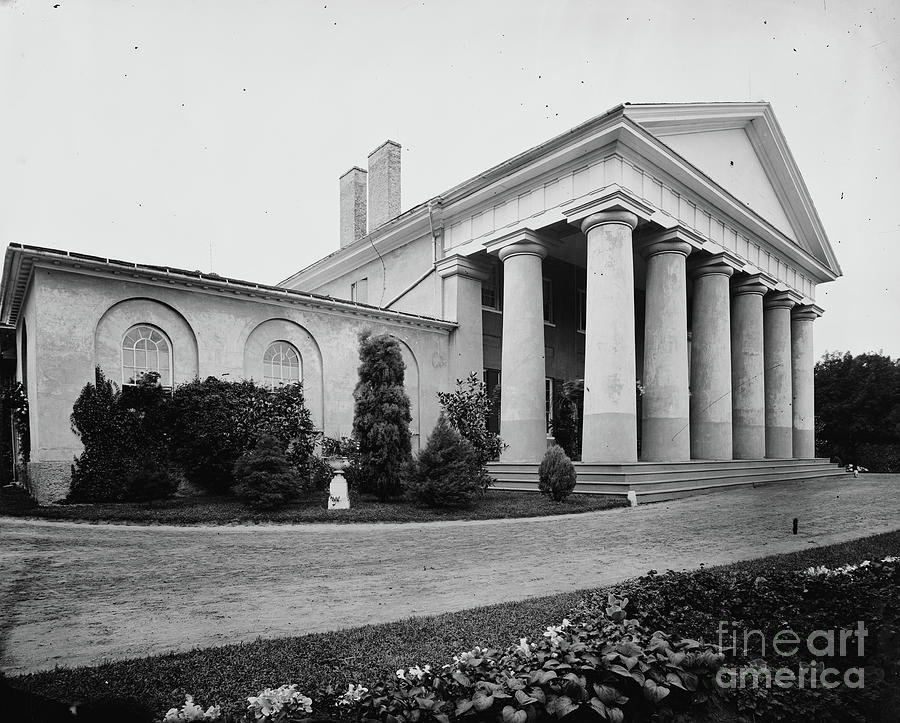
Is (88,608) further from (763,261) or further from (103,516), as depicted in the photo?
(763,261)

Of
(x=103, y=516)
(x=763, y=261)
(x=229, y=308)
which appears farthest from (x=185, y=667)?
(x=763, y=261)

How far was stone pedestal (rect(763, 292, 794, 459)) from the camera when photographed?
89.9ft

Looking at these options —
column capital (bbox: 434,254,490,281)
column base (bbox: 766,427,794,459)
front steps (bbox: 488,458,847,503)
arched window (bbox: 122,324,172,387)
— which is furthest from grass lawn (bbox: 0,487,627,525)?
column base (bbox: 766,427,794,459)

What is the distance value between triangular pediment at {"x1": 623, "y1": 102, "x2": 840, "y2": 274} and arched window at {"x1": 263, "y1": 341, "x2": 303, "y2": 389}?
12271 millimetres

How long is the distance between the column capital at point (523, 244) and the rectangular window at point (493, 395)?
5.04 metres

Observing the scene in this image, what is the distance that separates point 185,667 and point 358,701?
154 centimetres

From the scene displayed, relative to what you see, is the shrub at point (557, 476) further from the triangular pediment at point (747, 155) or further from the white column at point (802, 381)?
the white column at point (802, 381)

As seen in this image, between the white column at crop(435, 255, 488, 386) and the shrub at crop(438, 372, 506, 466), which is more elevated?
the white column at crop(435, 255, 488, 386)

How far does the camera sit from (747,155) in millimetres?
25016

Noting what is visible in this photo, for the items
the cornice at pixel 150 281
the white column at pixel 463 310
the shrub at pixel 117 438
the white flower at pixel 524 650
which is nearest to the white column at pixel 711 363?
the white column at pixel 463 310

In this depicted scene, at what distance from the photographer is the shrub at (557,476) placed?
1446 cm

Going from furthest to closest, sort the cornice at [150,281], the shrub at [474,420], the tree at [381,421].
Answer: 1. the shrub at [474,420]
2. the tree at [381,421]
3. the cornice at [150,281]

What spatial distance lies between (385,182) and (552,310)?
1024 cm

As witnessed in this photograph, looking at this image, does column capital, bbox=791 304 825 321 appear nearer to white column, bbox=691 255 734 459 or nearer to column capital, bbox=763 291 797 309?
column capital, bbox=763 291 797 309
